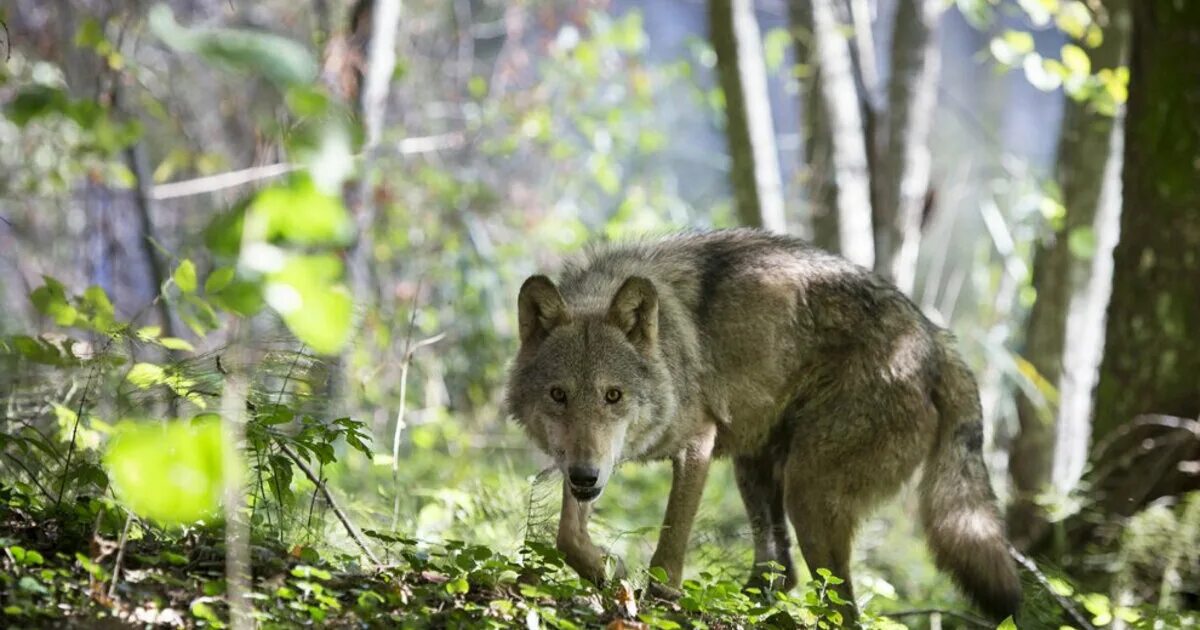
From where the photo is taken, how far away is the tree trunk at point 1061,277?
402 inches

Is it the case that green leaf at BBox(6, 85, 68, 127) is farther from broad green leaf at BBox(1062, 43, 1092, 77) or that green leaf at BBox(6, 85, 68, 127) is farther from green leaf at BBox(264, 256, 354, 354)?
broad green leaf at BBox(1062, 43, 1092, 77)

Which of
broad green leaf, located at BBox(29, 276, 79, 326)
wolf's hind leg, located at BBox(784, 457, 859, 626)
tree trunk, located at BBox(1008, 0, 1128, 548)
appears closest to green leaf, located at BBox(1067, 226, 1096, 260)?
tree trunk, located at BBox(1008, 0, 1128, 548)

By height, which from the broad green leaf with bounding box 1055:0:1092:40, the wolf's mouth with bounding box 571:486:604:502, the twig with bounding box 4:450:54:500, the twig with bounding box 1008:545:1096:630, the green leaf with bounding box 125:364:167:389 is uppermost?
the broad green leaf with bounding box 1055:0:1092:40

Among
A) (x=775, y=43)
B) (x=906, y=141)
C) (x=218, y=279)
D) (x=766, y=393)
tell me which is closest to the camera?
(x=218, y=279)

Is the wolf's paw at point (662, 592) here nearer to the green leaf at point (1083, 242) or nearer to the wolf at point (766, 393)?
the wolf at point (766, 393)

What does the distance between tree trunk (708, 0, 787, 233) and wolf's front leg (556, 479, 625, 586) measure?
197 inches

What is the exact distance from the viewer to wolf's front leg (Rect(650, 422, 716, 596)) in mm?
5480

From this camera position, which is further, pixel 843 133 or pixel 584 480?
pixel 843 133

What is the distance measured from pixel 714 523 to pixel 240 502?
304 centimetres

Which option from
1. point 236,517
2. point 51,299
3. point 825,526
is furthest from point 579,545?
point 51,299

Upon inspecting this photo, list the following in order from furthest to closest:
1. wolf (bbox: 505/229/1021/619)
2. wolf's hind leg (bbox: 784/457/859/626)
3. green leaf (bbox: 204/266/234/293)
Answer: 1. wolf's hind leg (bbox: 784/457/859/626)
2. wolf (bbox: 505/229/1021/619)
3. green leaf (bbox: 204/266/234/293)

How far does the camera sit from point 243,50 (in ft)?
6.27

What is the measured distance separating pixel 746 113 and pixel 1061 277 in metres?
3.48

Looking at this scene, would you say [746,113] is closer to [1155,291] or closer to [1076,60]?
[1076,60]
